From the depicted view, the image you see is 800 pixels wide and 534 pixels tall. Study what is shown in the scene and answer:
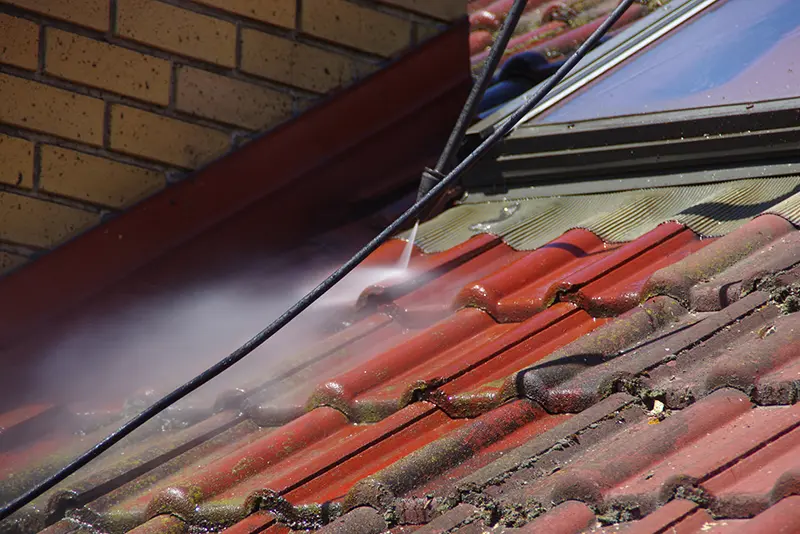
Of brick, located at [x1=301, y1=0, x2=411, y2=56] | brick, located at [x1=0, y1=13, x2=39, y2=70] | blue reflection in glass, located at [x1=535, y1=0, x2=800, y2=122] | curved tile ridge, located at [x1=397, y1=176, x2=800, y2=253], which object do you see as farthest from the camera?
brick, located at [x1=301, y1=0, x2=411, y2=56]

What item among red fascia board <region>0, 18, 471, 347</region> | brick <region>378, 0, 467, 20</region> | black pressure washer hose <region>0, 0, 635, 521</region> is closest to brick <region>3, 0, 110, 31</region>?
red fascia board <region>0, 18, 471, 347</region>

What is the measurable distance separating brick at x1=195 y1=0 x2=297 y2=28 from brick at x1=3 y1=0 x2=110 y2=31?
0.33m

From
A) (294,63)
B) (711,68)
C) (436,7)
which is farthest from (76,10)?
(711,68)

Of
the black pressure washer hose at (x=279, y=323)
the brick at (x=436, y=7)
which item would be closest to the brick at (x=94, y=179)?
the brick at (x=436, y=7)

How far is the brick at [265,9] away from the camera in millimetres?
3891

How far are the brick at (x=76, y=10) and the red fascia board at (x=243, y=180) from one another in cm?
61

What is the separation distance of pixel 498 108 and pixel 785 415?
246cm

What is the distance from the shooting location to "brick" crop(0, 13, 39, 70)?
365cm

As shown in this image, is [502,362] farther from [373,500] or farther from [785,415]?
[785,415]

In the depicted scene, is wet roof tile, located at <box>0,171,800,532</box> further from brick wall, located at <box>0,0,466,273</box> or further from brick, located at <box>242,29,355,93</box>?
brick, located at <box>242,29,355,93</box>

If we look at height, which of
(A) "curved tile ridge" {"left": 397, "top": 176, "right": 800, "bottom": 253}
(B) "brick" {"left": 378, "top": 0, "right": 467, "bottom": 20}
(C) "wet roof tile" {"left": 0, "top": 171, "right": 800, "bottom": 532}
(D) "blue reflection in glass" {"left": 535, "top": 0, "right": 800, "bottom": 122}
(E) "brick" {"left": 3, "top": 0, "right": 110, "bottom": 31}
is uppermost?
(E) "brick" {"left": 3, "top": 0, "right": 110, "bottom": 31}

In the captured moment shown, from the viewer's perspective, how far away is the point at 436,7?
4211 millimetres

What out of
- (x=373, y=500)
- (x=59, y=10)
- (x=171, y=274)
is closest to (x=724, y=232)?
(x=373, y=500)

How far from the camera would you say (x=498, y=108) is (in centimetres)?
425
